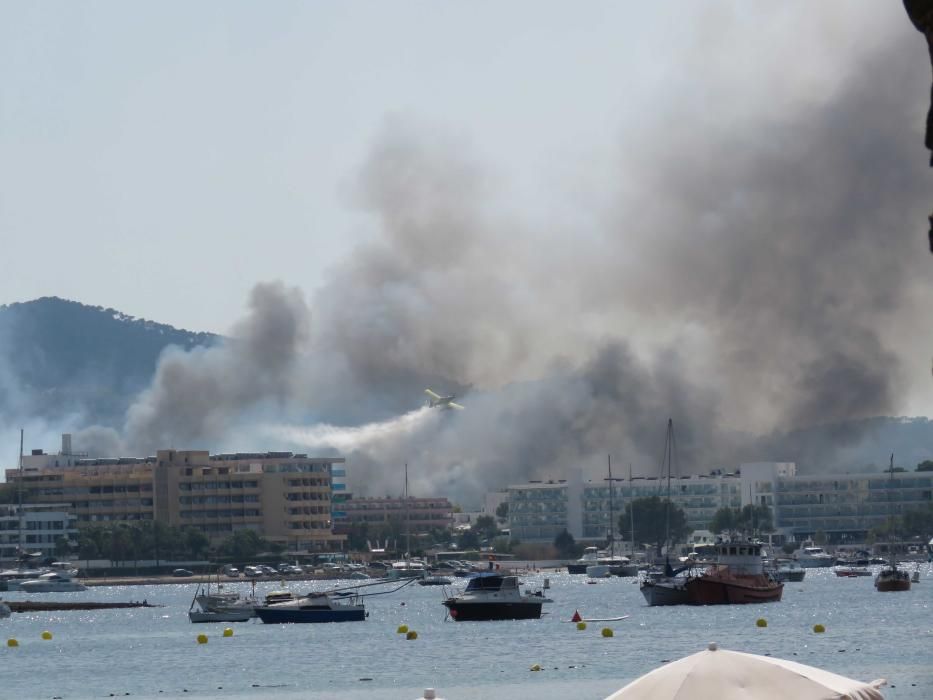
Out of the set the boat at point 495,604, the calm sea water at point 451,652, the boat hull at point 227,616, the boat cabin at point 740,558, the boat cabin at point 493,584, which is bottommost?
the calm sea water at point 451,652

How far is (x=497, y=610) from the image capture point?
374 ft

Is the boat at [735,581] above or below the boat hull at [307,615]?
above

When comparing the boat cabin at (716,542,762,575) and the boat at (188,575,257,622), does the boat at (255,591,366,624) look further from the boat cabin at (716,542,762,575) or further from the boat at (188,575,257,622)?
the boat cabin at (716,542,762,575)

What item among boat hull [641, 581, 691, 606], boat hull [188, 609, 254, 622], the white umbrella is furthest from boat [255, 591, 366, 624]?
the white umbrella

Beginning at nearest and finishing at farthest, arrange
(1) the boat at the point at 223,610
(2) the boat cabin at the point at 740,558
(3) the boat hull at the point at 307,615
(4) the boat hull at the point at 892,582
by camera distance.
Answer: (3) the boat hull at the point at 307,615, (1) the boat at the point at 223,610, (2) the boat cabin at the point at 740,558, (4) the boat hull at the point at 892,582

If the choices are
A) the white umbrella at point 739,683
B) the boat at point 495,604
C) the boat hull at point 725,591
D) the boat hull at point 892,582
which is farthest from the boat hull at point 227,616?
the white umbrella at point 739,683

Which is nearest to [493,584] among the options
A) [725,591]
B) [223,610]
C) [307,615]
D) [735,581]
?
[307,615]

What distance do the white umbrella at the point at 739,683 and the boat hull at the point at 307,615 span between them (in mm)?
95665

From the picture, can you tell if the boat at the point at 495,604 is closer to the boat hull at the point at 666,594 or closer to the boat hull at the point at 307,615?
the boat hull at the point at 307,615

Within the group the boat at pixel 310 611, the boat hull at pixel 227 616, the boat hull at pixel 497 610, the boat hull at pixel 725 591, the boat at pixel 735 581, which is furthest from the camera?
the boat hull at pixel 227 616

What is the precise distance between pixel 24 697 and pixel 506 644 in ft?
87.2

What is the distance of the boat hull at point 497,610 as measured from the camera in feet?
372

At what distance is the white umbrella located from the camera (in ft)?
68.8

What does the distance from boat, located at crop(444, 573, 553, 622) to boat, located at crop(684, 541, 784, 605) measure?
13.2 meters
